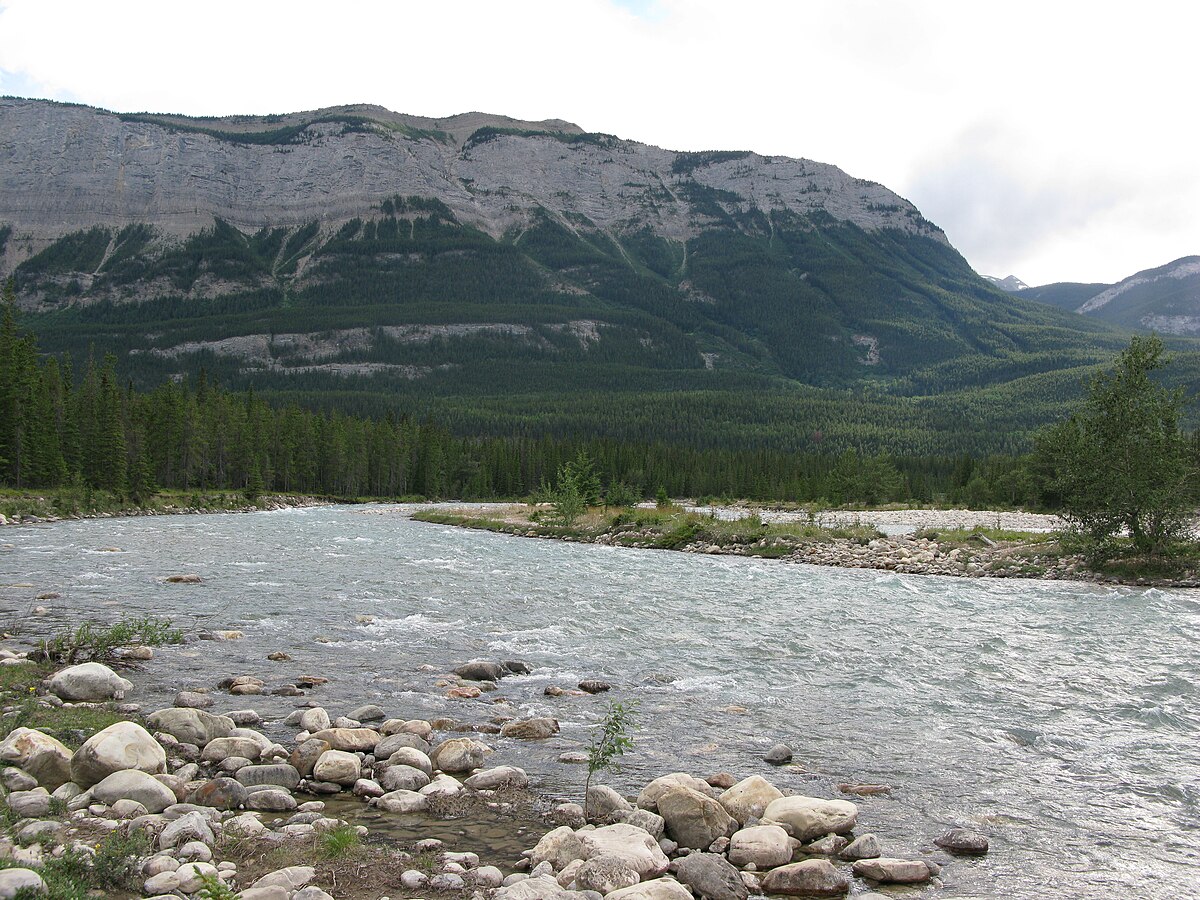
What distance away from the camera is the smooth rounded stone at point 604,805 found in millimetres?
9305

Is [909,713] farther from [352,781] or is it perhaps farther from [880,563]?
[880,563]

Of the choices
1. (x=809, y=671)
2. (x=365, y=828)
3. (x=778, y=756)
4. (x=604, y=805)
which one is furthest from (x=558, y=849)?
(x=809, y=671)

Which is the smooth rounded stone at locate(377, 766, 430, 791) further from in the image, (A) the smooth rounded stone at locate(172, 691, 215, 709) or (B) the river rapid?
(A) the smooth rounded stone at locate(172, 691, 215, 709)

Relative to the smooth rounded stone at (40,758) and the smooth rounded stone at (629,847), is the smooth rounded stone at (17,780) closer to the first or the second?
the smooth rounded stone at (40,758)

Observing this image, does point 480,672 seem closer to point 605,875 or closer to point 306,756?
point 306,756

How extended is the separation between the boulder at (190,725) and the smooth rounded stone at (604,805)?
5867 mm

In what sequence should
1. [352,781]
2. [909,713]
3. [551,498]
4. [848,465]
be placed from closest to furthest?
1. [352,781]
2. [909,713]
3. [551,498]
4. [848,465]

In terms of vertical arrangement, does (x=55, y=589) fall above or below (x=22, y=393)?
below

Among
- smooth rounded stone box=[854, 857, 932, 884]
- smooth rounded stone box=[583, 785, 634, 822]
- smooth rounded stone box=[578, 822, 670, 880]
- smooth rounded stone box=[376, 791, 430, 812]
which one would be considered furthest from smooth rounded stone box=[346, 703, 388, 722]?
smooth rounded stone box=[854, 857, 932, 884]

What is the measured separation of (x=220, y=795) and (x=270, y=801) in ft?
2.00

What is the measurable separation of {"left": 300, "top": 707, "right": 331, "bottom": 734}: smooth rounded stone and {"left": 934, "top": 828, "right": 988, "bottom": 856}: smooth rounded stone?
8928 millimetres

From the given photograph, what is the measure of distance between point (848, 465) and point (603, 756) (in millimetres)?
110056

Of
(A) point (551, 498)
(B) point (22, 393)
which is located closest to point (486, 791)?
(A) point (551, 498)

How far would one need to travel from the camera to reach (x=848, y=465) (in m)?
114
